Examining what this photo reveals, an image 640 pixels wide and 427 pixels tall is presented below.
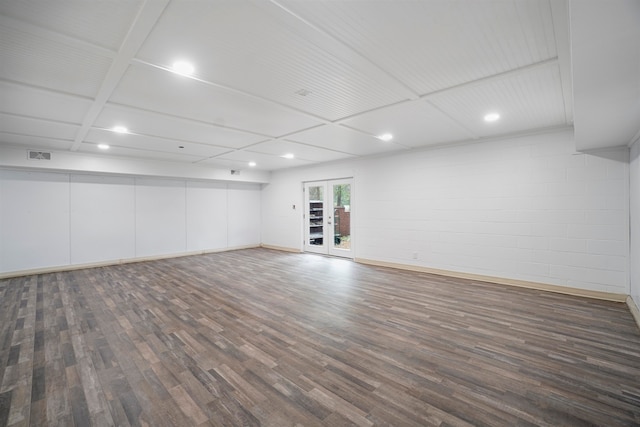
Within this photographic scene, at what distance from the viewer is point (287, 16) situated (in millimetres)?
1784

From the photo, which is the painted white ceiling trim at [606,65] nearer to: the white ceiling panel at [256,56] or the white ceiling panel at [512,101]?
the white ceiling panel at [512,101]

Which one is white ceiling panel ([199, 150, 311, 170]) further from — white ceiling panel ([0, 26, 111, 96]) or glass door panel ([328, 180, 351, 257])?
white ceiling panel ([0, 26, 111, 96])

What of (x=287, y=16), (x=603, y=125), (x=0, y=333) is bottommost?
(x=0, y=333)

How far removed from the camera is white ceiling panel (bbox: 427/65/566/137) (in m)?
2.71

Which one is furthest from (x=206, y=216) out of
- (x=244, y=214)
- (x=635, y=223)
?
(x=635, y=223)

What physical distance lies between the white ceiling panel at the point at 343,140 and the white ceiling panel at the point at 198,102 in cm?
42

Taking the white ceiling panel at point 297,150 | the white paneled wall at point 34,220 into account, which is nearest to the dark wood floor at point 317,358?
→ the white paneled wall at point 34,220

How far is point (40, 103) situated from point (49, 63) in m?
1.28

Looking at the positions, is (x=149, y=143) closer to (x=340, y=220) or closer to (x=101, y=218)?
(x=101, y=218)

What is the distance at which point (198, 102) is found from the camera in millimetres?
3215

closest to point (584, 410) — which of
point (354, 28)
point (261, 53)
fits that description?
point (354, 28)

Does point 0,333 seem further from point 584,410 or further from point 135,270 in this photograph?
point 584,410

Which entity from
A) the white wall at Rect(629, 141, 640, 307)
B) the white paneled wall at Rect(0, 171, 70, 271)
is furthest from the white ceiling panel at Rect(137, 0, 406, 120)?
the white paneled wall at Rect(0, 171, 70, 271)

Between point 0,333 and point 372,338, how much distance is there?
4.24 meters
